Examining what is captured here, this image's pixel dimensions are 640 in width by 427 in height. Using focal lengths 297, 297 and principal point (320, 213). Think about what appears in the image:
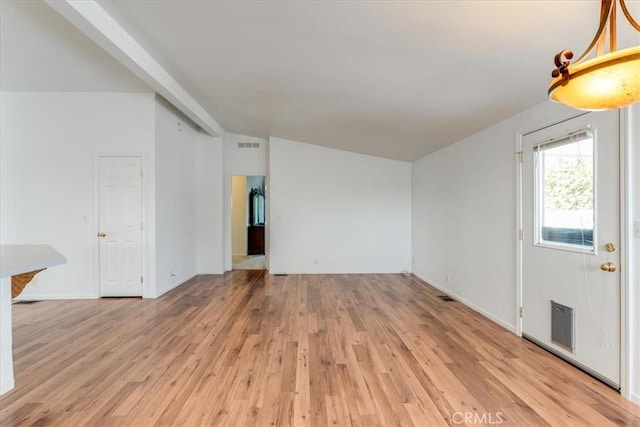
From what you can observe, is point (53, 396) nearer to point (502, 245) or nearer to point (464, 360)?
point (464, 360)

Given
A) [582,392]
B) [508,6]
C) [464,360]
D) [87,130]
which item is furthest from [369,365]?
[87,130]

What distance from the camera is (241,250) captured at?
9117mm

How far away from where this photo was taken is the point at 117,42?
2689 mm

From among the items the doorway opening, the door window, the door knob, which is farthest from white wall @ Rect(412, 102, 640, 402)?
the doorway opening

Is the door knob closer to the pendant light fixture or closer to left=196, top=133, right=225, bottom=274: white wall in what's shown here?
the pendant light fixture

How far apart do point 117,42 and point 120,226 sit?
2.86m

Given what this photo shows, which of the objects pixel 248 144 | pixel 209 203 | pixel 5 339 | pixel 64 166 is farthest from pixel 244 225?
pixel 5 339

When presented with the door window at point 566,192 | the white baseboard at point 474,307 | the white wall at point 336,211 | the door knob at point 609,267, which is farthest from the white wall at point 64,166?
the door knob at point 609,267

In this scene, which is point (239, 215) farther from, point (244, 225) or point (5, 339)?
point (5, 339)

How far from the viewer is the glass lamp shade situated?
99 centimetres

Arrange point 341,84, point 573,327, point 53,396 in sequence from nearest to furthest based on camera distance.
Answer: point 53,396 → point 573,327 → point 341,84

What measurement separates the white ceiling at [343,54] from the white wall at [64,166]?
0.32m

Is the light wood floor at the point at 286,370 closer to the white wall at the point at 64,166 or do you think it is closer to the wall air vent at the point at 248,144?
the white wall at the point at 64,166

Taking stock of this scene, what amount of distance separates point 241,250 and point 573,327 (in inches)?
316
